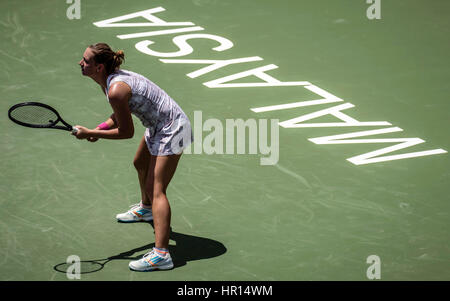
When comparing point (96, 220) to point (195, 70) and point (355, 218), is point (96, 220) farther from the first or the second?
point (195, 70)

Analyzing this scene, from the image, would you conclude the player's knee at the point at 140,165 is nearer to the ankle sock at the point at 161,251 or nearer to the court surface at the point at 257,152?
the court surface at the point at 257,152

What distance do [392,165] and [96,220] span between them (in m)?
3.33

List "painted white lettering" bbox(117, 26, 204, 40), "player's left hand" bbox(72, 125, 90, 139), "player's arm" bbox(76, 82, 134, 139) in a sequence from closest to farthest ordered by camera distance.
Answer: "player's arm" bbox(76, 82, 134, 139) → "player's left hand" bbox(72, 125, 90, 139) → "painted white lettering" bbox(117, 26, 204, 40)

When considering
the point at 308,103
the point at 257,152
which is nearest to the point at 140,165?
the point at 257,152

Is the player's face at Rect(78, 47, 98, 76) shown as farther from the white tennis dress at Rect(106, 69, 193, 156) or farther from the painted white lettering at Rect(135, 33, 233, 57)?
the painted white lettering at Rect(135, 33, 233, 57)

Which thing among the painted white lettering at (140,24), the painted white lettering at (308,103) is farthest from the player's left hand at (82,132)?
the painted white lettering at (140,24)

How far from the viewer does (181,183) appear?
30.7 feet

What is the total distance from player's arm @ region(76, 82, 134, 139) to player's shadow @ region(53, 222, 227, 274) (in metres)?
1.13

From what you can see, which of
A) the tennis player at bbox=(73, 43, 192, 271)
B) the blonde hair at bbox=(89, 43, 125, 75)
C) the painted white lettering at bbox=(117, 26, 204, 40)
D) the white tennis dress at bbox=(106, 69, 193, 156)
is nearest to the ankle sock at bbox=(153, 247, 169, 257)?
the tennis player at bbox=(73, 43, 192, 271)

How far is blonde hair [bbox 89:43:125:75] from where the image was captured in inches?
298

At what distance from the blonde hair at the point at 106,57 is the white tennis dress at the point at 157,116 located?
61 mm

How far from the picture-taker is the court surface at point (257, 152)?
317 inches

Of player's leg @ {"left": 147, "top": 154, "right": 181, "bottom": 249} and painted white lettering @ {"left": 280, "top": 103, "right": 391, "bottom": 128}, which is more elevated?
painted white lettering @ {"left": 280, "top": 103, "right": 391, "bottom": 128}

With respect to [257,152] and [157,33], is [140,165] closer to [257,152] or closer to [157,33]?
[257,152]
